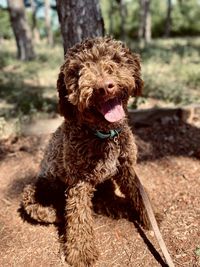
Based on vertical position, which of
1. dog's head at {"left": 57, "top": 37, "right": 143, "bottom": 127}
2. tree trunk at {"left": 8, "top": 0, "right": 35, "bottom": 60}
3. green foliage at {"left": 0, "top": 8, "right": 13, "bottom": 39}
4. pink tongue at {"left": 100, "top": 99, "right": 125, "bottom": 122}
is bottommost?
green foliage at {"left": 0, "top": 8, "right": 13, "bottom": 39}

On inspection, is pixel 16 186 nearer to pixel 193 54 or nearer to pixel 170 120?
pixel 170 120

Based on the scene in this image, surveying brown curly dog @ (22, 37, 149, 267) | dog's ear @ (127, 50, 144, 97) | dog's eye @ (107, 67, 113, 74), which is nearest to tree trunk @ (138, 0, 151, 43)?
brown curly dog @ (22, 37, 149, 267)

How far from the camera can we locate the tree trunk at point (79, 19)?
464cm

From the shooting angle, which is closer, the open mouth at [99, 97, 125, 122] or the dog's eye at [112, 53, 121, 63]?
the open mouth at [99, 97, 125, 122]

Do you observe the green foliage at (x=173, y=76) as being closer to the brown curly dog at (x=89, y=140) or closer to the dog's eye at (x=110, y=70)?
the brown curly dog at (x=89, y=140)

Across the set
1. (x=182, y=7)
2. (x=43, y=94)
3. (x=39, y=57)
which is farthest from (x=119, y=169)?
(x=182, y=7)

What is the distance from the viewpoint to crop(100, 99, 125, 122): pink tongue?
2928 millimetres

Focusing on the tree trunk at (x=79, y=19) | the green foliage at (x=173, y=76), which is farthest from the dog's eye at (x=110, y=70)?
the green foliage at (x=173, y=76)

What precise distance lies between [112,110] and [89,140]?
445 millimetres

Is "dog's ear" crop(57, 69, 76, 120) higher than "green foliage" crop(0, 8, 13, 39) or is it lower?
higher

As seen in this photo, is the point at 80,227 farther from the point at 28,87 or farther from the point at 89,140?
the point at 28,87

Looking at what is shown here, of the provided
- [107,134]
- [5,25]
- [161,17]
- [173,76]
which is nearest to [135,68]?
[107,134]

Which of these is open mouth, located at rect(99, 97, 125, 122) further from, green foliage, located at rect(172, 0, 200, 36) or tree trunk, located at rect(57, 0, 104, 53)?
green foliage, located at rect(172, 0, 200, 36)

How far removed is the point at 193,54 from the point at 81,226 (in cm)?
1067
